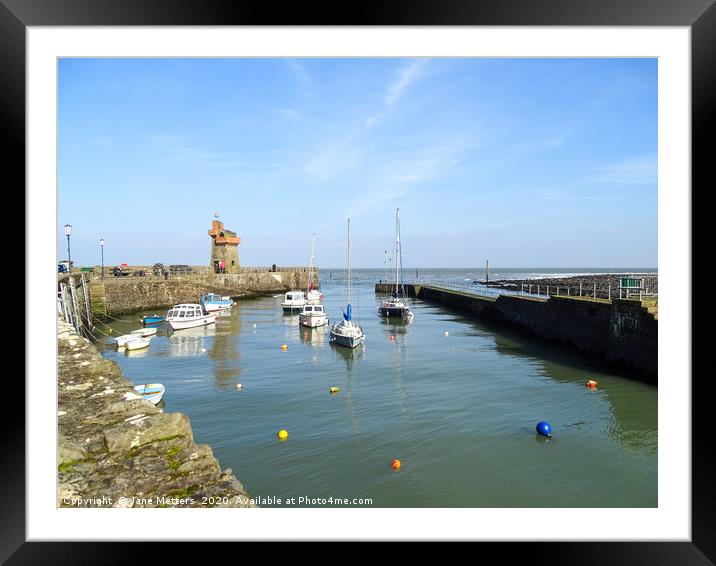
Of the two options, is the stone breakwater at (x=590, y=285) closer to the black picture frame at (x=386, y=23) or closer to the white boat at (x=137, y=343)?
the black picture frame at (x=386, y=23)

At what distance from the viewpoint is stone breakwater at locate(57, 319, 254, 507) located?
12.6 ft

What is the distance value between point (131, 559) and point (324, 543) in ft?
4.92

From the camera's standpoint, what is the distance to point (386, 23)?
11.2ft

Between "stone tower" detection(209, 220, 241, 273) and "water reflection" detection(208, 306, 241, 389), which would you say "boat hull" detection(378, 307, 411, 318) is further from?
"stone tower" detection(209, 220, 241, 273)

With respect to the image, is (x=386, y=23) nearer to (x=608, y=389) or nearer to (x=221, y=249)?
(x=608, y=389)

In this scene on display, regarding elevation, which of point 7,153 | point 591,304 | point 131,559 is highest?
point 7,153

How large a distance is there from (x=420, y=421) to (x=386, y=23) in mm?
8367

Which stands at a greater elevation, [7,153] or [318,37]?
[318,37]

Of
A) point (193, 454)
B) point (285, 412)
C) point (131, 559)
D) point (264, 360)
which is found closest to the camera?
point (131, 559)

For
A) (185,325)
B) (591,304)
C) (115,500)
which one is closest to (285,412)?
(115,500)

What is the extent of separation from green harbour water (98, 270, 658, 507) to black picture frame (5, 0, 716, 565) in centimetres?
320

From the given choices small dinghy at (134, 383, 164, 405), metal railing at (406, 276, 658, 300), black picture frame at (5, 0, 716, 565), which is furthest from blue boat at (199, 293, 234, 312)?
black picture frame at (5, 0, 716, 565)

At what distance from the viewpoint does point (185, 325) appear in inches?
1039

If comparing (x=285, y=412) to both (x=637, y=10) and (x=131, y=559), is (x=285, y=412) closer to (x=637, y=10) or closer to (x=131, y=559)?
(x=131, y=559)
